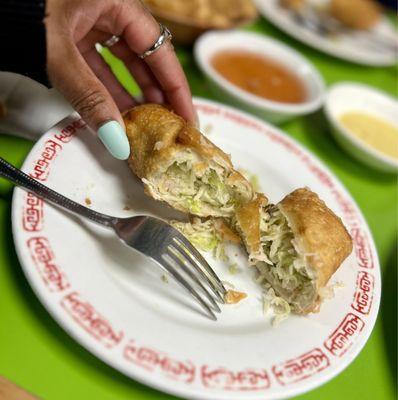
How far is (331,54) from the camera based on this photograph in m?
3.75

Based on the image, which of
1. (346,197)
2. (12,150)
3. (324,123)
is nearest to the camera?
(12,150)

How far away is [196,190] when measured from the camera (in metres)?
2.06

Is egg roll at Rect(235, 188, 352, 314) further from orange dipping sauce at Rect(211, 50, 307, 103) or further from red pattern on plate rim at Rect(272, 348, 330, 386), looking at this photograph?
orange dipping sauce at Rect(211, 50, 307, 103)

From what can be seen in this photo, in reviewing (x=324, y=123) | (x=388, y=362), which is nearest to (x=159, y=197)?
(x=388, y=362)

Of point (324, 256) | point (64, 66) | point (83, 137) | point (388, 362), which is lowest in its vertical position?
point (388, 362)

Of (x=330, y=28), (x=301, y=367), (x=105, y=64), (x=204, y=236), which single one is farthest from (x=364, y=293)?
(x=330, y=28)

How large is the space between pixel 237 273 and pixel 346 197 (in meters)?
0.78

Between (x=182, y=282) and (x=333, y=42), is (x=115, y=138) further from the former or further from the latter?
(x=333, y=42)

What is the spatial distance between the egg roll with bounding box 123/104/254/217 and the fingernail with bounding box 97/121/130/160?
0.16m

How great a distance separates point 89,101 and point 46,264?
2.02ft

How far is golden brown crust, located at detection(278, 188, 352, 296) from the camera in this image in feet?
5.98

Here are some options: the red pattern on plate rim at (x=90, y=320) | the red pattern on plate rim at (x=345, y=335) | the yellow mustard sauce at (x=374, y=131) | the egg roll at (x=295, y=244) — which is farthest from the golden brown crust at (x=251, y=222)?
the yellow mustard sauce at (x=374, y=131)

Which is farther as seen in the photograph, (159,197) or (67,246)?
(159,197)

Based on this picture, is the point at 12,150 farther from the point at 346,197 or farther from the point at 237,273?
the point at 346,197
